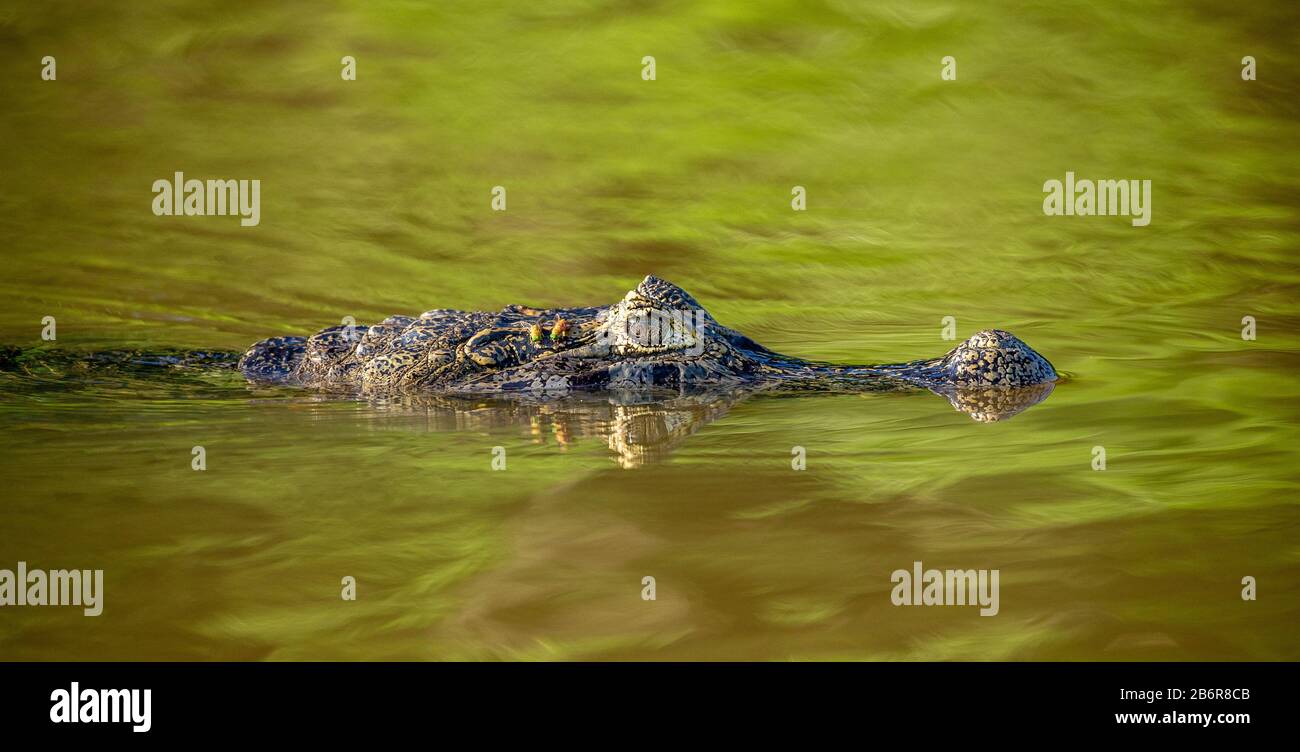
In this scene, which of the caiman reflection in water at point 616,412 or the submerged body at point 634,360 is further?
the submerged body at point 634,360

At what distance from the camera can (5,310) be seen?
36.6 feet

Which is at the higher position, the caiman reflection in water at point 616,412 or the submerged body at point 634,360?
the submerged body at point 634,360

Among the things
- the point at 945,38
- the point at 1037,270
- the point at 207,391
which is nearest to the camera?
the point at 207,391

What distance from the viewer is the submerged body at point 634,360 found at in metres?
7.84

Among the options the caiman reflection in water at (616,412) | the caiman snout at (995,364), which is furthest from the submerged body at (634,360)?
the caiman reflection in water at (616,412)

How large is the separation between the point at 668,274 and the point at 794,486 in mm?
6763

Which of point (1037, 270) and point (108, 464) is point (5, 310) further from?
point (1037, 270)

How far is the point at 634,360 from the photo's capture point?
314 inches

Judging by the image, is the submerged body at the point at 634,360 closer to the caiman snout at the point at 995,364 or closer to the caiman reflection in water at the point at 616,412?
the caiman snout at the point at 995,364

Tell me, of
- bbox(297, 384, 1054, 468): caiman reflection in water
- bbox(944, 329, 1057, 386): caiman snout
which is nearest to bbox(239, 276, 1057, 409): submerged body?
bbox(944, 329, 1057, 386): caiman snout

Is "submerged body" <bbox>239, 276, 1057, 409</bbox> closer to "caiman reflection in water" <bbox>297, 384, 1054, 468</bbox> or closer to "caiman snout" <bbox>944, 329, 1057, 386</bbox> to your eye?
"caiman snout" <bbox>944, 329, 1057, 386</bbox>

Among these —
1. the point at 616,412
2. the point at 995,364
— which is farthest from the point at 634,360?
the point at 995,364

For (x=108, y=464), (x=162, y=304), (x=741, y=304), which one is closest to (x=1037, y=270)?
(x=741, y=304)

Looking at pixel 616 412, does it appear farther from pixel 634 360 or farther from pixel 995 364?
pixel 995 364
